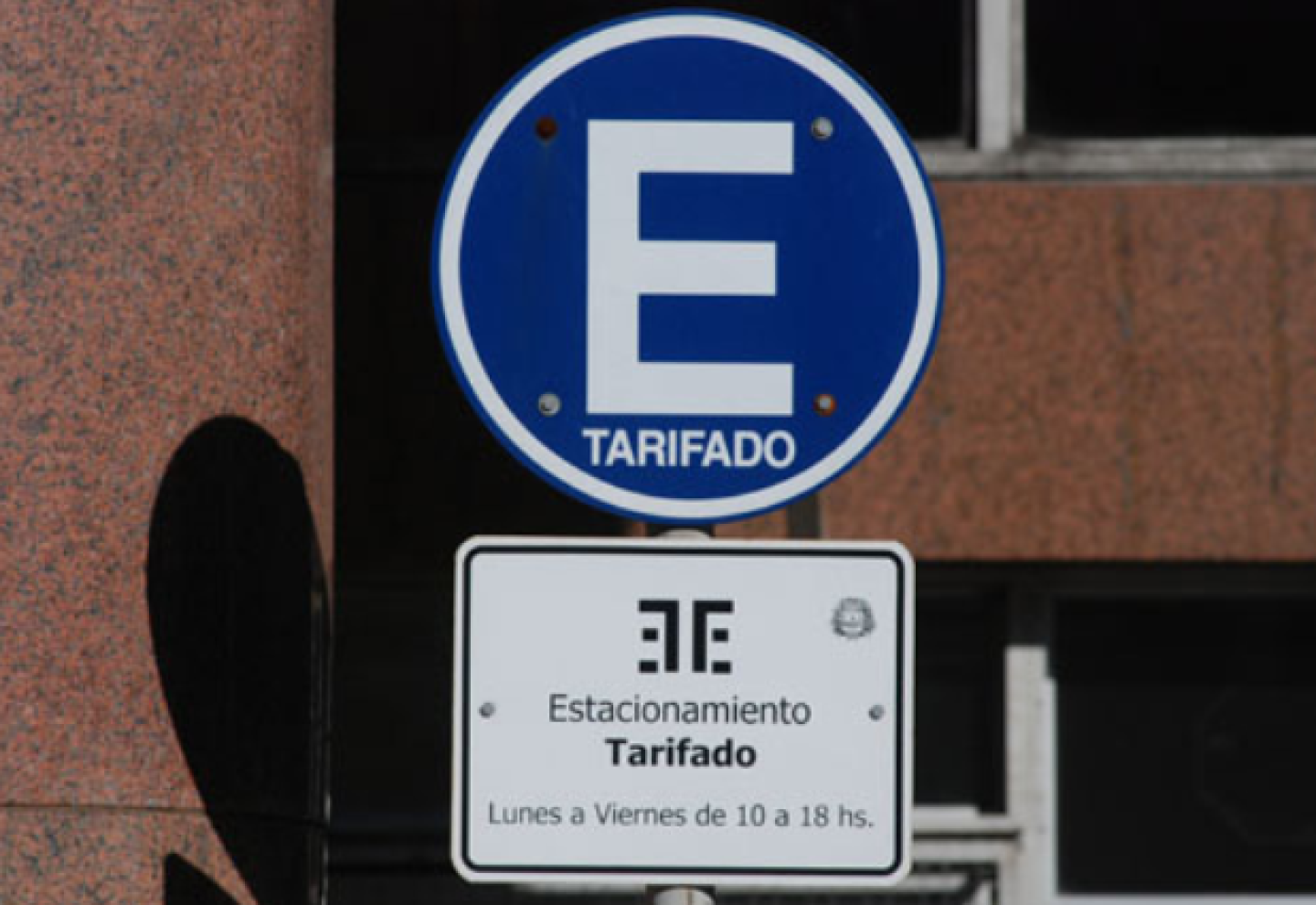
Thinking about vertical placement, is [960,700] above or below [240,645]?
below

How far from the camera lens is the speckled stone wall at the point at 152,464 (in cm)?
472

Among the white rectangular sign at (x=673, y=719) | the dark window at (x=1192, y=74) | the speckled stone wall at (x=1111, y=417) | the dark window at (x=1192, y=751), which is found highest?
the dark window at (x=1192, y=74)

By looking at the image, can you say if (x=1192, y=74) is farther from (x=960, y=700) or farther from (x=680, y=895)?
(x=680, y=895)

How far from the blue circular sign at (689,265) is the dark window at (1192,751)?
8.48 ft

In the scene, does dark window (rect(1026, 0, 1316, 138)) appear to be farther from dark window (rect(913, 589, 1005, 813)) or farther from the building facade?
dark window (rect(913, 589, 1005, 813))

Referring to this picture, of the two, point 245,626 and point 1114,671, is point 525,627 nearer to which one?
point 245,626

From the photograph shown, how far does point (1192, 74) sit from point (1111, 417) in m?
0.80

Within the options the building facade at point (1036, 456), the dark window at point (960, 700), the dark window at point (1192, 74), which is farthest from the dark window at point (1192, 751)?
the dark window at point (1192, 74)

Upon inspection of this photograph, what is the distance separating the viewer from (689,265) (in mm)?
3887

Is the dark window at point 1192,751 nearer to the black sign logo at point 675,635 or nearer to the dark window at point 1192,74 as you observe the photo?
the dark window at point 1192,74

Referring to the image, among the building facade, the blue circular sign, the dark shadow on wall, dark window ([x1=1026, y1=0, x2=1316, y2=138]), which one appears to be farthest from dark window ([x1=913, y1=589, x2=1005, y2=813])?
the blue circular sign

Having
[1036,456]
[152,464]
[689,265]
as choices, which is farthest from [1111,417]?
[689,265]

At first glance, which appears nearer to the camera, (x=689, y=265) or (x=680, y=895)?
(x=680, y=895)

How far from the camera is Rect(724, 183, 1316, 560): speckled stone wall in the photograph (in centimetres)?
618
